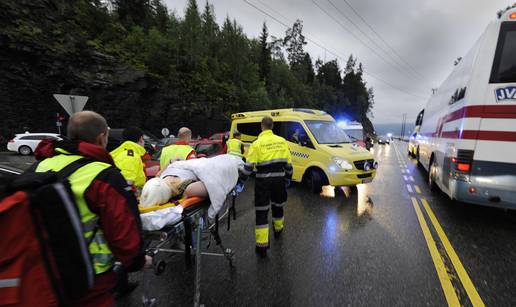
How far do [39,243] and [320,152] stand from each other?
6.23 m

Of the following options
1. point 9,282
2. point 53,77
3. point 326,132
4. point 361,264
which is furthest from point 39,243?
point 53,77

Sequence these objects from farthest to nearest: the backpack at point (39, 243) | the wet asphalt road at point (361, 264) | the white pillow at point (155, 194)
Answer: the wet asphalt road at point (361, 264)
the white pillow at point (155, 194)
the backpack at point (39, 243)

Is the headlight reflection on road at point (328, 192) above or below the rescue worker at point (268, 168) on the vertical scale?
below

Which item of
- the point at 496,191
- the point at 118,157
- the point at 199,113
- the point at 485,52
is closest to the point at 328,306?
the point at 118,157

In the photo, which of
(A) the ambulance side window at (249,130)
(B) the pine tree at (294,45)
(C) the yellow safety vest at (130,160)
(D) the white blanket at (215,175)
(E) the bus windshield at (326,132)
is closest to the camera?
(D) the white blanket at (215,175)

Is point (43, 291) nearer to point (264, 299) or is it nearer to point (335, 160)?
point (264, 299)

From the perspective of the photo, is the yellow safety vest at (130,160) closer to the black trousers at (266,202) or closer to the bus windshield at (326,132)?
the black trousers at (266,202)

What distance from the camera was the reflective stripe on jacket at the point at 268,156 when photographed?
389 cm

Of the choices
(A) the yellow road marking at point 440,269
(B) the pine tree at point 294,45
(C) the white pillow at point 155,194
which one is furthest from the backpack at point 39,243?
(B) the pine tree at point 294,45

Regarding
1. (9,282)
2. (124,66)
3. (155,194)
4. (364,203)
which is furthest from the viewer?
(124,66)

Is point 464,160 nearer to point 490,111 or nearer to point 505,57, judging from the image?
point 490,111

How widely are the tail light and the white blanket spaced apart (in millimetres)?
4165

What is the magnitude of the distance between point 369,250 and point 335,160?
116 inches

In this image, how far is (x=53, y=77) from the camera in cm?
2091
